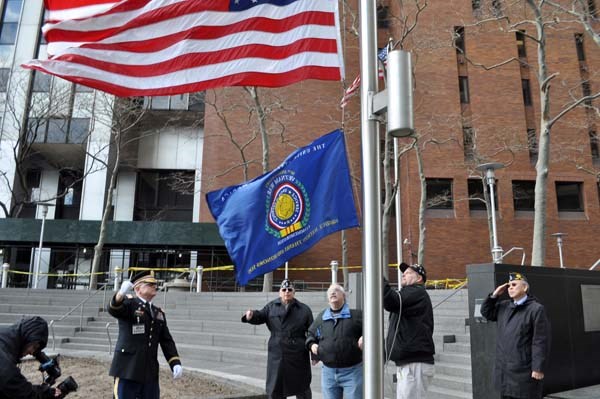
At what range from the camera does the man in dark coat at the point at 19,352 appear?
12.2 feet

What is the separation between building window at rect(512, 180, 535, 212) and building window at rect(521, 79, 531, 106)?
5.20m

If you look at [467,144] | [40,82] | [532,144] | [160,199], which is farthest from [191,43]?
[40,82]

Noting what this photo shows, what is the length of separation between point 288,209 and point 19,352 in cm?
245

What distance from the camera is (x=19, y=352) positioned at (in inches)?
153

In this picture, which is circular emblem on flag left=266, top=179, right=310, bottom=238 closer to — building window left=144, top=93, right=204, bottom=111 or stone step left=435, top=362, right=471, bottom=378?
stone step left=435, top=362, right=471, bottom=378

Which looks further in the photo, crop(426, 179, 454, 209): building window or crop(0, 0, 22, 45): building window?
crop(0, 0, 22, 45): building window

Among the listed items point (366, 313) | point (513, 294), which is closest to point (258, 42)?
point (366, 313)

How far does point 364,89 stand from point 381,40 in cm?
3280

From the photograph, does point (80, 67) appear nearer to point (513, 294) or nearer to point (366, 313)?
point (366, 313)

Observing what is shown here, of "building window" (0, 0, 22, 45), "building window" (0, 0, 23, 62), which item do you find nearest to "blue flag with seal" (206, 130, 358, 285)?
"building window" (0, 0, 23, 62)

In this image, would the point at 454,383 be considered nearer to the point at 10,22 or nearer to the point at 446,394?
the point at 446,394

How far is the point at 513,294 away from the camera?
222 inches

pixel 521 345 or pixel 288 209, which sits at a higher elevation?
pixel 288 209

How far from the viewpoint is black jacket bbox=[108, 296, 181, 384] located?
5.30m
